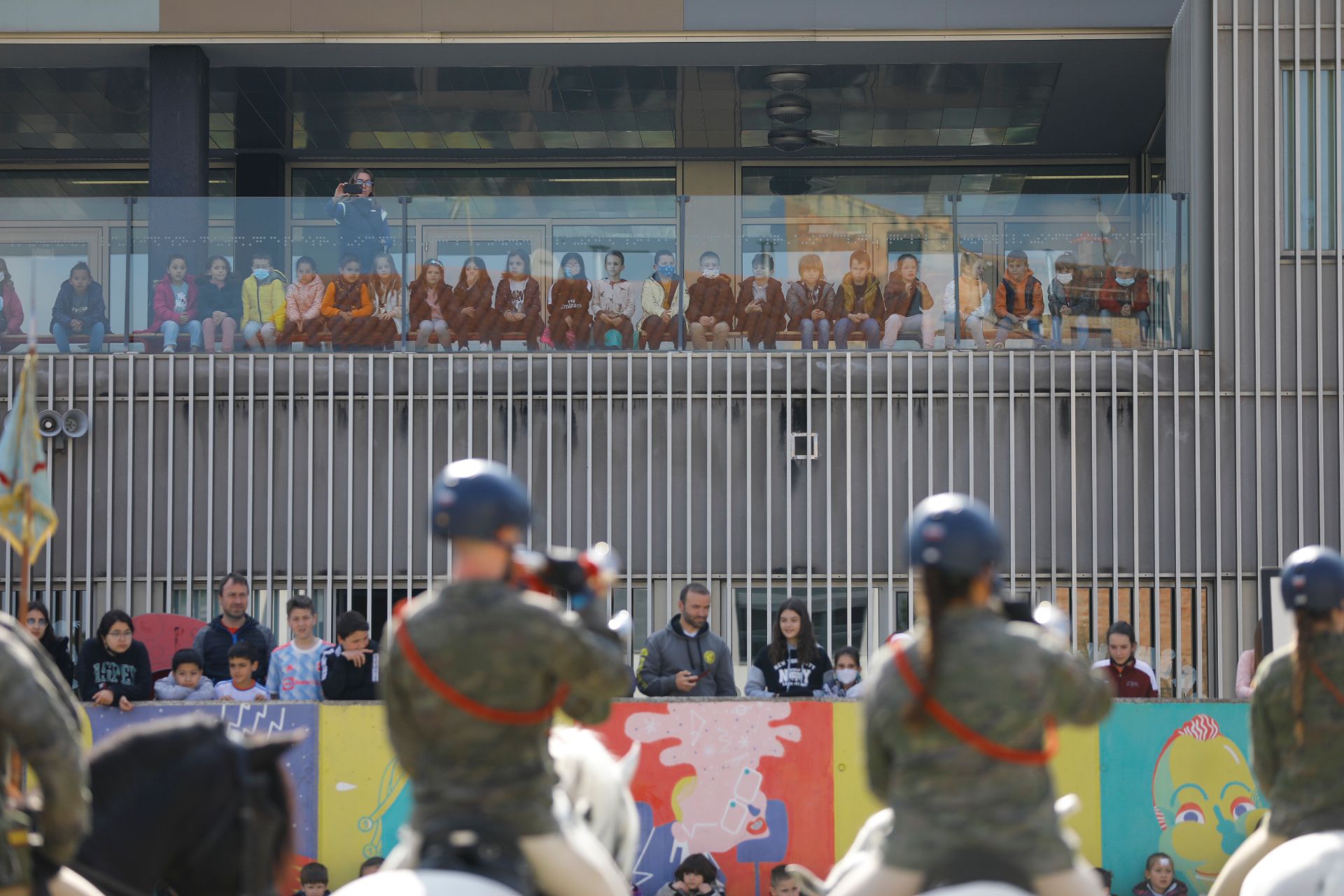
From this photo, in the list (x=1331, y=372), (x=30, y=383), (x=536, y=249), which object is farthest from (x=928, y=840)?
(x=1331, y=372)

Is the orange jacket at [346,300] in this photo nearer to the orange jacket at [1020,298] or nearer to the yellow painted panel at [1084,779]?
the orange jacket at [1020,298]

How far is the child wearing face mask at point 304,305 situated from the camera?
15297 millimetres

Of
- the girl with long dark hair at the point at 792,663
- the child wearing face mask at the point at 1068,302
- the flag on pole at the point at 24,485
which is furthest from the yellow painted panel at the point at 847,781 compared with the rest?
the child wearing face mask at the point at 1068,302

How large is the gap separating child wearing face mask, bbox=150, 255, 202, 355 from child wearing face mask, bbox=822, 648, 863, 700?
681 centimetres

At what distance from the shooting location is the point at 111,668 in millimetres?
11844

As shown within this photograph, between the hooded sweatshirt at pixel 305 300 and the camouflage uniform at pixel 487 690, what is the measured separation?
10.4m

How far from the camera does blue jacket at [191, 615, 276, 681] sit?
12.6 meters

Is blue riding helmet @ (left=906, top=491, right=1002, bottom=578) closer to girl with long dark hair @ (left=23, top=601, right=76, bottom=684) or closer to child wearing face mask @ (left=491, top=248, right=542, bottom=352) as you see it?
girl with long dark hair @ (left=23, top=601, right=76, bottom=684)

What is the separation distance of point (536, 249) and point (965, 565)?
412 inches

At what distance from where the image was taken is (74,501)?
16.0 m

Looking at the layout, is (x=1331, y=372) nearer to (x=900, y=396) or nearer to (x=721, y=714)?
(x=900, y=396)

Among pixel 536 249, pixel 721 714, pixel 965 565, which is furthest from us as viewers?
pixel 536 249

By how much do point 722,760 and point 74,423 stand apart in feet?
25.9

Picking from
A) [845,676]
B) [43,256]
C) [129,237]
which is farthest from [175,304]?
[845,676]
